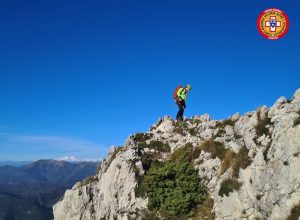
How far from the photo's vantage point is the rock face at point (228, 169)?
29672 millimetres

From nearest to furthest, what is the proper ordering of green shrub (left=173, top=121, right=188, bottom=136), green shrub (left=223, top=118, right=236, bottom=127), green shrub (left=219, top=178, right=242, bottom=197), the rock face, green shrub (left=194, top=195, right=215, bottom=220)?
the rock face
green shrub (left=219, top=178, right=242, bottom=197)
green shrub (left=194, top=195, right=215, bottom=220)
green shrub (left=223, top=118, right=236, bottom=127)
green shrub (left=173, top=121, right=188, bottom=136)

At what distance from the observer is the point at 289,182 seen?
1121 inches

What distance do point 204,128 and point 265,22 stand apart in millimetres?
14353

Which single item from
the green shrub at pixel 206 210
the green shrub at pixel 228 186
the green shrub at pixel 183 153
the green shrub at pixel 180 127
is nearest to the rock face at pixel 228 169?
the green shrub at pixel 180 127

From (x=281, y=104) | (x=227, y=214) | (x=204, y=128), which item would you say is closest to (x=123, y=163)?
(x=204, y=128)

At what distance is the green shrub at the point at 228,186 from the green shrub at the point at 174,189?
Result: 263 cm

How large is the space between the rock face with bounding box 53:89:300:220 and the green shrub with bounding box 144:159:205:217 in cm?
109

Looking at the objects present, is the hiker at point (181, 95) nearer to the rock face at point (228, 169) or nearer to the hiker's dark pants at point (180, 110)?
the hiker's dark pants at point (180, 110)

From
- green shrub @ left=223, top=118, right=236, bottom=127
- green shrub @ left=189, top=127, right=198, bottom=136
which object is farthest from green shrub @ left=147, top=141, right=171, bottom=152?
green shrub @ left=223, top=118, right=236, bottom=127

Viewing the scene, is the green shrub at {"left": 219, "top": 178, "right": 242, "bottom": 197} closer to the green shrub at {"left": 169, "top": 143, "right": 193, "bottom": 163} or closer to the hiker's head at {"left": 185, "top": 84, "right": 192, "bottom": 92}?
the green shrub at {"left": 169, "top": 143, "right": 193, "bottom": 163}

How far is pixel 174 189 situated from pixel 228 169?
17.5ft

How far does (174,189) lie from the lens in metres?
37.3

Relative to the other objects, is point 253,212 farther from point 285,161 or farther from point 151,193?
point 151,193

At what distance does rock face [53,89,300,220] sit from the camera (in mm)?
29672
